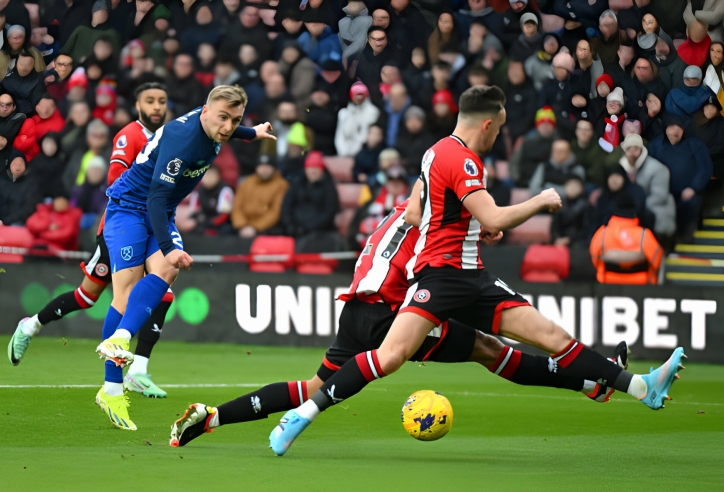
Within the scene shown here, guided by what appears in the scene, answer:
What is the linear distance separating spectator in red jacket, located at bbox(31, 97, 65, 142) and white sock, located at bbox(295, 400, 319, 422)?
31.5ft

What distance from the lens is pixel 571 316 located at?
37.6ft

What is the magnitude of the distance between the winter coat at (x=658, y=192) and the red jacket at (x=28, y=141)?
24.2 feet

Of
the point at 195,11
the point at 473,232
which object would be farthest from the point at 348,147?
the point at 473,232

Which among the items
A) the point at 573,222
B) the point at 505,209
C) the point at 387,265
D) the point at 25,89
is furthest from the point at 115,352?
the point at 25,89

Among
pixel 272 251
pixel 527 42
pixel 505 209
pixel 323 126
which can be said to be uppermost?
pixel 527 42

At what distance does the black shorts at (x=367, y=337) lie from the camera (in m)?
5.99

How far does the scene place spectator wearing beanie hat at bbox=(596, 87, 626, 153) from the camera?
41.2ft

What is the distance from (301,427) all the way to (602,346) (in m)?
6.38

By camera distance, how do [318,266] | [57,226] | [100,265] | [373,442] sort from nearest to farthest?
[373,442], [100,265], [318,266], [57,226]

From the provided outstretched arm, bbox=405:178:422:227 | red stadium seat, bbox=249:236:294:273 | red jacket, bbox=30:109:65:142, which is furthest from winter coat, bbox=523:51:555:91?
outstretched arm, bbox=405:178:422:227

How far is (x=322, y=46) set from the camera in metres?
14.3

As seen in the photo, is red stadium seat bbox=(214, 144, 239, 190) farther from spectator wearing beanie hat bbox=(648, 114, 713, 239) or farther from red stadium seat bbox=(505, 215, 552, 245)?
spectator wearing beanie hat bbox=(648, 114, 713, 239)

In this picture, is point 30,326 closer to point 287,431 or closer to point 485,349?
point 287,431

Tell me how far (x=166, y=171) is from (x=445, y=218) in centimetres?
187
